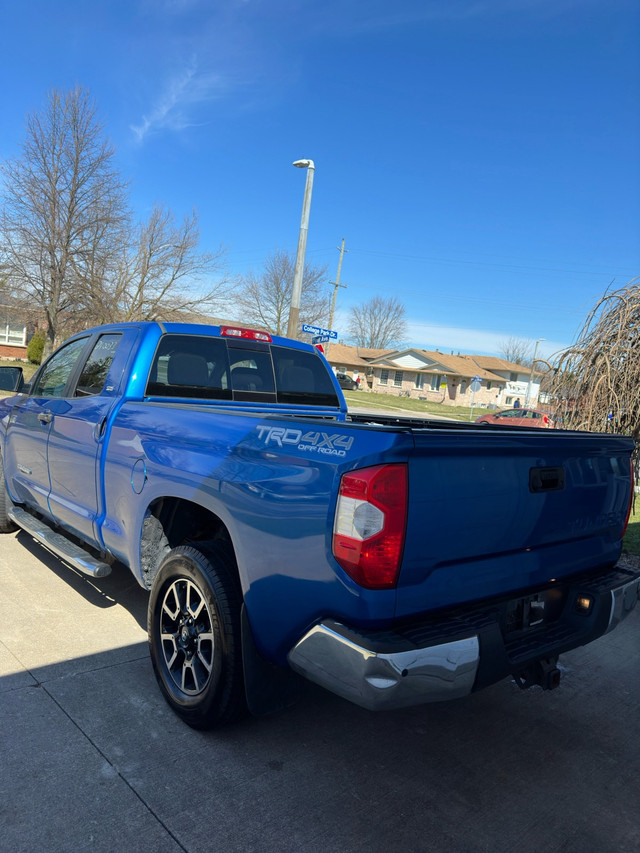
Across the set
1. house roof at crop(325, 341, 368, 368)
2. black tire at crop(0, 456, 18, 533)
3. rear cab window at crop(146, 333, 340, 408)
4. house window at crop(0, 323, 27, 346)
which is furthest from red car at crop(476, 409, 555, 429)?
house roof at crop(325, 341, 368, 368)

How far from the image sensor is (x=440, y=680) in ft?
7.41

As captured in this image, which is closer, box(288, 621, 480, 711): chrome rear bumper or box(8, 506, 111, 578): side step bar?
box(288, 621, 480, 711): chrome rear bumper

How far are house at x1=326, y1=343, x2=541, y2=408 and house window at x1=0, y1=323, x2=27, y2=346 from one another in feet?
109

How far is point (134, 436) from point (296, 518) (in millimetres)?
1449

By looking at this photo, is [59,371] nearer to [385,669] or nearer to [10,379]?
[10,379]

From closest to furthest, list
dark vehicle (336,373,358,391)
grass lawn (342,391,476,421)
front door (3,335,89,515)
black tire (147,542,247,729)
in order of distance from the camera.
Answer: black tire (147,542,247,729), front door (3,335,89,515), grass lawn (342,391,476,421), dark vehicle (336,373,358,391)

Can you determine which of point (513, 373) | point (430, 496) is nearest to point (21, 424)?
point (430, 496)

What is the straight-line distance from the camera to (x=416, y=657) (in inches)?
86.8

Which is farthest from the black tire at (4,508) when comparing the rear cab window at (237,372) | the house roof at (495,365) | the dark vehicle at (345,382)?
the house roof at (495,365)

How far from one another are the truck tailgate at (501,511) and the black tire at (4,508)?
4.33 m

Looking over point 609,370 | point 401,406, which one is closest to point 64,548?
point 609,370

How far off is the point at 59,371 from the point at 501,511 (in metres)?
3.74

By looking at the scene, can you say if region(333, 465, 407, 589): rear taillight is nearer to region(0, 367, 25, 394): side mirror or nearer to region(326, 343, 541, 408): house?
region(0, 367, 25, 394): side mirror

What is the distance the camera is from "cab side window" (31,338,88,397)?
4.70 m
